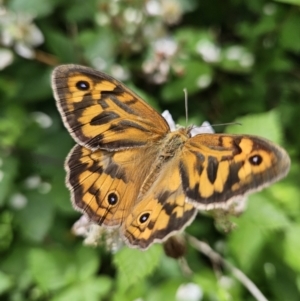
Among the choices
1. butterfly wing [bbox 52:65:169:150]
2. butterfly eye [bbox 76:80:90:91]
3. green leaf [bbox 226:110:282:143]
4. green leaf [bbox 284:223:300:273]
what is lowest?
green leaf [bbox 284:223:300:273]

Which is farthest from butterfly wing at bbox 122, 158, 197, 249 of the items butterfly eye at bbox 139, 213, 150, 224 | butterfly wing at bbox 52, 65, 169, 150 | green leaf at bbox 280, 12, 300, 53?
green leaf at bbox 280, 12, 300, 53

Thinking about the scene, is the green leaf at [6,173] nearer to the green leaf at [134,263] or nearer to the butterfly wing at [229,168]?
the green leaf at [134,263]

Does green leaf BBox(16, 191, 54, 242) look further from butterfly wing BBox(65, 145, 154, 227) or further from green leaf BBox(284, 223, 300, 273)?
green leaf BBox(284, 223, 300, 273)

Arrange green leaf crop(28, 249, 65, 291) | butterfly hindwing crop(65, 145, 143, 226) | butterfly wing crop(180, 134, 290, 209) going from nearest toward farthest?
butterfly wing crop(180, 134, 290, 209), butterfly hindwing crop(65, 145, 143, 226), green leaf crop(28, 249, 65, 291)

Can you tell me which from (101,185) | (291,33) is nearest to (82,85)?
(101,185)

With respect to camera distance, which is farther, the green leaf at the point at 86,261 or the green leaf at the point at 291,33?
the green leaf at the point at 291,33

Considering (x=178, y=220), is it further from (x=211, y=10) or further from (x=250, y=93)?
(x=211, y=10)

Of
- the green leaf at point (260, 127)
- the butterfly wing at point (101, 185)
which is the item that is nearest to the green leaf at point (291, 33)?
the green leaf at point (260, 127)

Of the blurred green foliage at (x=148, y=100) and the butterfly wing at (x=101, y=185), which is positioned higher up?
the butterfly wing at (x=101, y=185)
